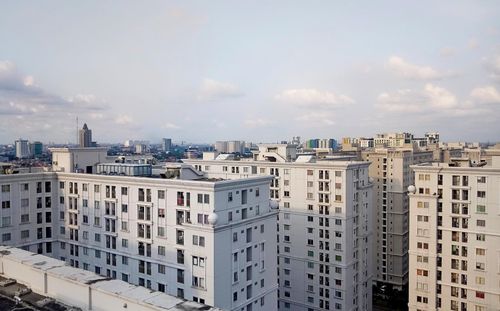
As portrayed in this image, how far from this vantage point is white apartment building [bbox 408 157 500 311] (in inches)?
2149

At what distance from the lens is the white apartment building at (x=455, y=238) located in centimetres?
5459

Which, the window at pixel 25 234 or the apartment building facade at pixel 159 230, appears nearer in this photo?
the apartment building facade at pixel 159 230

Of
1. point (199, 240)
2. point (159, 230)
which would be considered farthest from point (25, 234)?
point (199, 240)

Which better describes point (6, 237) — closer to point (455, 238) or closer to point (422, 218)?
point (422, 218)

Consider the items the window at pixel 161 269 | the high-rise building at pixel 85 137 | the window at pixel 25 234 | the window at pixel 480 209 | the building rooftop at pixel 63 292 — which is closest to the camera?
the building rooftop at pixel 63 292

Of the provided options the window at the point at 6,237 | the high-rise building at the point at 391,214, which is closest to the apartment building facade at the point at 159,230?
the window at the point at 6,237

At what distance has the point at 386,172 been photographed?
107 m

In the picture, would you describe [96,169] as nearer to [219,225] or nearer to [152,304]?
[219,225]

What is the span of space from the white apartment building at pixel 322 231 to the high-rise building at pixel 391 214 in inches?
1302

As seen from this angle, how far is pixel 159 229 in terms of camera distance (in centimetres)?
4819

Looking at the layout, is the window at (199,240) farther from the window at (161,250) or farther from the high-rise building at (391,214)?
the high-rise building at (391,214)

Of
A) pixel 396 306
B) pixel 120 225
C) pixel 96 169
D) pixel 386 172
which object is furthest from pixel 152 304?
pixel 386 172

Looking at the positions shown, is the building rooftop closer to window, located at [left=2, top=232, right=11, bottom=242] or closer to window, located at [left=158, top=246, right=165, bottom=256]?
window, located at [left=158, top=246, right=165, bottom=256]

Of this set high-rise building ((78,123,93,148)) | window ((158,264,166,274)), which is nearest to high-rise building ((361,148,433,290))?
window ((158,264,166,274))
